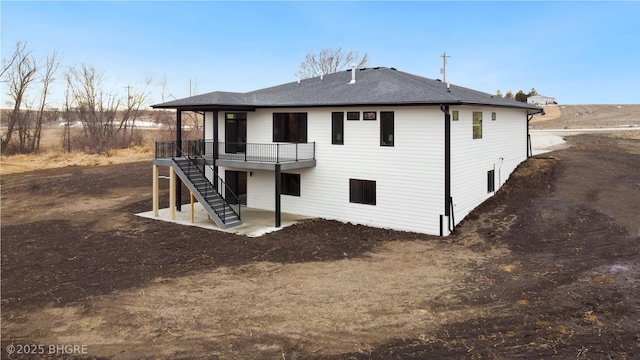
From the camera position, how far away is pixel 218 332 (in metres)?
8.62

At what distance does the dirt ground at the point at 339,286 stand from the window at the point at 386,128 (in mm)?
3428

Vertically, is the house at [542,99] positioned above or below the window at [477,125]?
above

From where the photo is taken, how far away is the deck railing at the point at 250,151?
19141 mm

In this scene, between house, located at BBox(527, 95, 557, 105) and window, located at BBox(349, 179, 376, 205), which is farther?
house, located at BBox(527, 95, 557, 105)

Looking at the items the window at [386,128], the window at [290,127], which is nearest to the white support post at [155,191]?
the window at [290,127]

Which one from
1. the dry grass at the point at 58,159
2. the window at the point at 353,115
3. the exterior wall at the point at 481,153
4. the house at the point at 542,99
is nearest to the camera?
the exterior wall at the point at 481,153

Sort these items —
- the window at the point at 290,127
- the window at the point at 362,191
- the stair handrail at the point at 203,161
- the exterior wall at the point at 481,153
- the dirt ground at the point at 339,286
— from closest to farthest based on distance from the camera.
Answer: the dirt ground at the point at 339,286, the exterior wall at the point at 481,153, the window at the point at 362,191, the stair handrail at the point at 203,161, the window at the point at 290,127

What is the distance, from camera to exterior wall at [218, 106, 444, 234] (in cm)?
1642

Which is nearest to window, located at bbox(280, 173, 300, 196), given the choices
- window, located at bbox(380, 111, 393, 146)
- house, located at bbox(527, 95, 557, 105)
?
window, located at bbox(380, 111, 393, 146)

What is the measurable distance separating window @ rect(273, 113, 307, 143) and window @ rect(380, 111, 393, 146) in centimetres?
360

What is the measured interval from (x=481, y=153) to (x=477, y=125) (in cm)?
129

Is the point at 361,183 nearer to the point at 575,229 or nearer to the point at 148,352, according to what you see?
the point at 575,229

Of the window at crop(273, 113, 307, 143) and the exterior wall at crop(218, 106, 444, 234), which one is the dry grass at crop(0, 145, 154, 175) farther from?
the exterior wall at crop(218, 106, 444, 234)

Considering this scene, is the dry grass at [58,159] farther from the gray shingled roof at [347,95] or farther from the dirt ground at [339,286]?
the gray shingled roof at [347,95]
